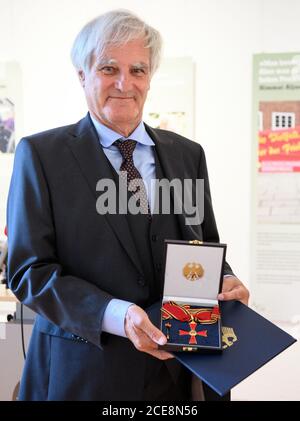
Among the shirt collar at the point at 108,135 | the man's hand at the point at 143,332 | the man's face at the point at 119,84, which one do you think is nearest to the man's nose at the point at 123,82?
the man's face at the point at 119,84

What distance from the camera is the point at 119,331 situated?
97cm

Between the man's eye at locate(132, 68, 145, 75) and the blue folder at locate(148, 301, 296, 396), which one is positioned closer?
the blue folder at locate(148, 301, 296, 396)

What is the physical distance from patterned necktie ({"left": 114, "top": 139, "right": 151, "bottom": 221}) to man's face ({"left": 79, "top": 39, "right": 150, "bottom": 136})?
4 centimetres

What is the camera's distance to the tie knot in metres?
1.16

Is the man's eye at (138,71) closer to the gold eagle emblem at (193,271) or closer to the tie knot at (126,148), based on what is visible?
the tie knot at (126,148)

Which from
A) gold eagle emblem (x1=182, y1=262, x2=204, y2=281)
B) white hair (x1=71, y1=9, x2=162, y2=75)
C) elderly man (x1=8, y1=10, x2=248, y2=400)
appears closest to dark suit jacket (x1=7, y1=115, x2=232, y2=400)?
elderly man (x1=8, y1=10, x2=248, y2=400)

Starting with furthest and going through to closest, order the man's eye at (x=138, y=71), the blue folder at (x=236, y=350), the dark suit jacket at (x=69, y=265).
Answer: the man's eye at (x=138, y=71)
the dark suit jacket at (x=69, y=265)
the blue folder at (x=236, y=350)

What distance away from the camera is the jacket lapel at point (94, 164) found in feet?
3.47

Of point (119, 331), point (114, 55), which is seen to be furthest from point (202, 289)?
point (114, 55)

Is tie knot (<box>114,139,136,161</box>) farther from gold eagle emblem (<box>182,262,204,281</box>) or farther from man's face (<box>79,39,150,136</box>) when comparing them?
gold eagle emblem (<box>182,262,204,281</box>)

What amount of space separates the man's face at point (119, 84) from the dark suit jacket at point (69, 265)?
0.09 meters

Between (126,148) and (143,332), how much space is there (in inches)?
18.9

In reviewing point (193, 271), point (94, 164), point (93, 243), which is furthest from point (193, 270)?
point (94, 164)

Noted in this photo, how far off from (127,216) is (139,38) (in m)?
0.43
